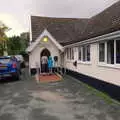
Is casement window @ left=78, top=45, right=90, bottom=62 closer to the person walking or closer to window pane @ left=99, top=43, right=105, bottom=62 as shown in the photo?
window pane @ left=99, top=43, right=105, bottom=62

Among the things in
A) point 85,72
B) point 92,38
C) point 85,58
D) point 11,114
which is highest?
point 92,38

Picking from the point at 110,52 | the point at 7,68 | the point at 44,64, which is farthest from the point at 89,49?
the point at 44,64

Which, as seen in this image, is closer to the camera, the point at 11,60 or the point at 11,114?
the point at 11,114

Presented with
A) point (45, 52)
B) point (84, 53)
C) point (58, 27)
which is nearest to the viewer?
point (84, 53)

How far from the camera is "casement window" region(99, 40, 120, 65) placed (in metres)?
9.28

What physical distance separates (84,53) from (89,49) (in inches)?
47.5

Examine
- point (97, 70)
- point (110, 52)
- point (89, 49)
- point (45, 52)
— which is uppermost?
point (45, 52)

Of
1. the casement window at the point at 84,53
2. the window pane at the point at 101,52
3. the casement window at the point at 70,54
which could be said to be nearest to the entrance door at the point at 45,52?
the casement window at the point at 70,54

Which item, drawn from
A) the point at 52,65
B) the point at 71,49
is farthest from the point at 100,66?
the point at 52,65

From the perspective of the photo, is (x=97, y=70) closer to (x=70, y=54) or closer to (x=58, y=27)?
(x=70, y=54)

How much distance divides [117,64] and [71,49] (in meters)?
9.00

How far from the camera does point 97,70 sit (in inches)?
453

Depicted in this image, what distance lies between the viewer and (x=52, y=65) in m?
19.3

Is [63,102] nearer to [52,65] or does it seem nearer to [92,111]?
[92,111]
